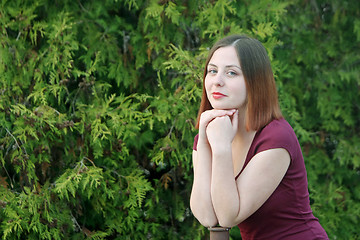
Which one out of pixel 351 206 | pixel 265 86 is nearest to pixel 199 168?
pixel 265 86

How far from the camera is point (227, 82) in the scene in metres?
2.16

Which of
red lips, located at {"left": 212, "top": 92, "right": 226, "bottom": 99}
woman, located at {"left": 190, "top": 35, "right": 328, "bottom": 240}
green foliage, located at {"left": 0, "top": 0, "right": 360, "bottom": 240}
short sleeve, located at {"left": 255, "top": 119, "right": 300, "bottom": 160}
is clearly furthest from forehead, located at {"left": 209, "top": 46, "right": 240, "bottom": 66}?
green foliage, located at {"left": 0, "top": 0, "right": 360, "bottom": 240}

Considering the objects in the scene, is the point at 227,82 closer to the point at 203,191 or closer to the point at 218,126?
the point at 218,126

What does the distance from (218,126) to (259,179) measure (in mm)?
304

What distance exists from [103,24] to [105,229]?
166 centimetres

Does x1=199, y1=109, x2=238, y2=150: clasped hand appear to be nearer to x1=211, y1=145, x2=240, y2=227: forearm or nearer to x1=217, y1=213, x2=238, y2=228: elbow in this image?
x1=211, y1=145, x2=240, y2=227: forearm

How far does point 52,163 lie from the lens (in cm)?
383

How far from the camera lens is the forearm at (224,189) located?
1.98m

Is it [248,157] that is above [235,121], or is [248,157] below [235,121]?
below

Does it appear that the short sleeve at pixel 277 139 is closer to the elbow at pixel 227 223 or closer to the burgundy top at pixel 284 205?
the burgundy top at pixel 284 205

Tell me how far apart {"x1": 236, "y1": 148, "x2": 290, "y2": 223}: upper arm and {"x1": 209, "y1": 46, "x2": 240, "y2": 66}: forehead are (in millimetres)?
446

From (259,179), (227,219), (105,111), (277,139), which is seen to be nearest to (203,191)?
(227,219)

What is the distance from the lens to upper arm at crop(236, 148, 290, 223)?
199 centimetres

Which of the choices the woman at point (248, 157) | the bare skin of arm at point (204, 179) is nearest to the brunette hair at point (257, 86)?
the woman at point (248, 157)
